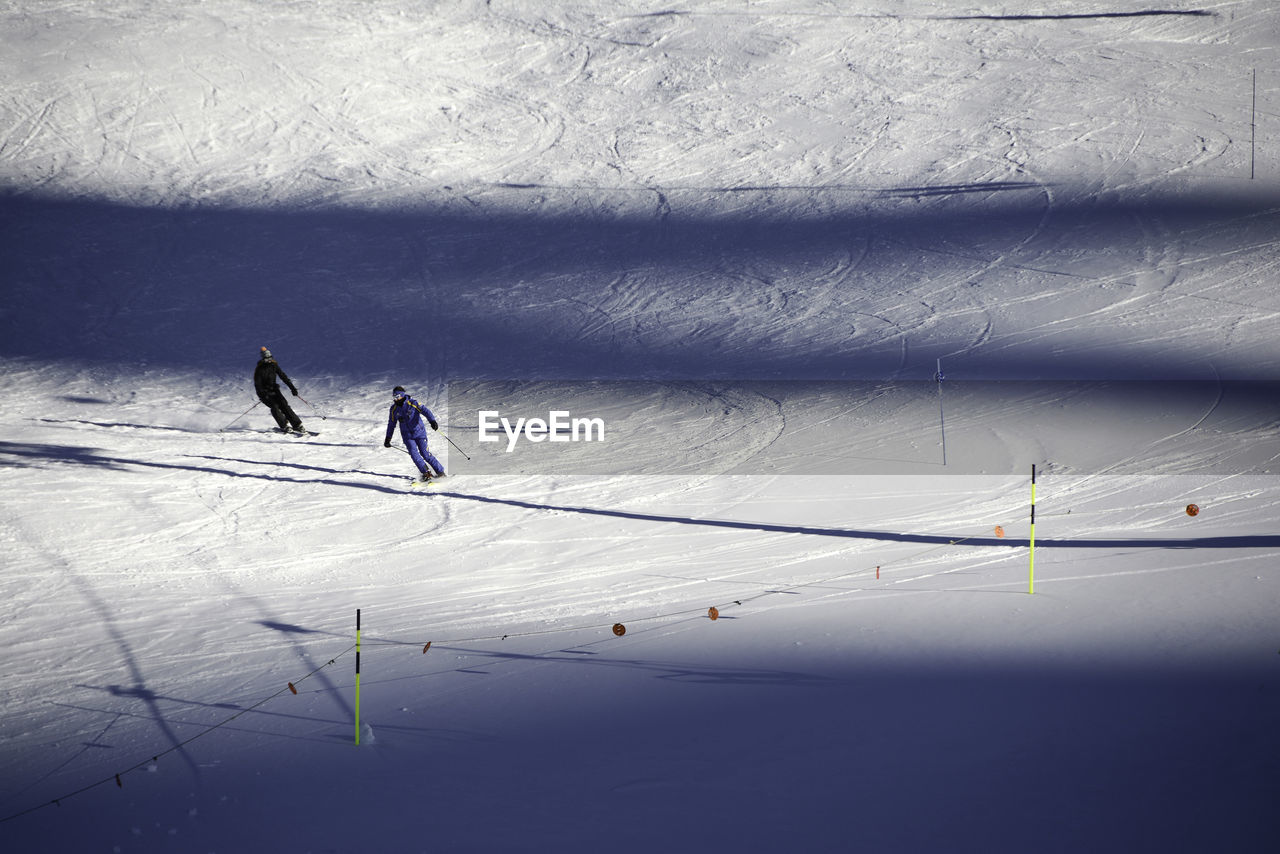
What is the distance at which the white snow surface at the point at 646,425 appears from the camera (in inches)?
252

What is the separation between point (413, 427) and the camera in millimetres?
12984

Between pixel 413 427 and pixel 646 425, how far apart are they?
151 inches

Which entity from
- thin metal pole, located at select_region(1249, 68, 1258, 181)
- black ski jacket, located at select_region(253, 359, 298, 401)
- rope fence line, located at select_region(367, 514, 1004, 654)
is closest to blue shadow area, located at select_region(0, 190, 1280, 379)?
thin metal pole, located at select_region(1249, 68, 1258, 181)

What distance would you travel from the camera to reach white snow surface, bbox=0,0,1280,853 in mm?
6398

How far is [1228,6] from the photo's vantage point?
91.9ft

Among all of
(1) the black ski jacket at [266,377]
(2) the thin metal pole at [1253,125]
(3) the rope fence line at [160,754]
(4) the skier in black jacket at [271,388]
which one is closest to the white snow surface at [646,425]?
(3) the rope fence line at [160,754]

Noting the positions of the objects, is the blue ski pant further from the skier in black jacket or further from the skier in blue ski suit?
the skier in black jacket

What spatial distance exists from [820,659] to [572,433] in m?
8.06

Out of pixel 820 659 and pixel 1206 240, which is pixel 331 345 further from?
pixel 1206 240

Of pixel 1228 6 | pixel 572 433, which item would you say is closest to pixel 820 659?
pixel 572 433

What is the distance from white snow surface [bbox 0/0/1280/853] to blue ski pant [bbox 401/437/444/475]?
27 cm

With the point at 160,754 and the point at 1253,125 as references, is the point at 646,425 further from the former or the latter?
the point at 1253,125

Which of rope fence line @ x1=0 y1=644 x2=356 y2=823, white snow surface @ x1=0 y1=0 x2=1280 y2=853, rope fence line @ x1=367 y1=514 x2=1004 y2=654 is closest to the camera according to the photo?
rope fence line @ x1=0 y1=644 x2=356 y2=823

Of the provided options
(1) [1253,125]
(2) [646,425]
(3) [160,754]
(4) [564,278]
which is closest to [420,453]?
(2) [646,425]
